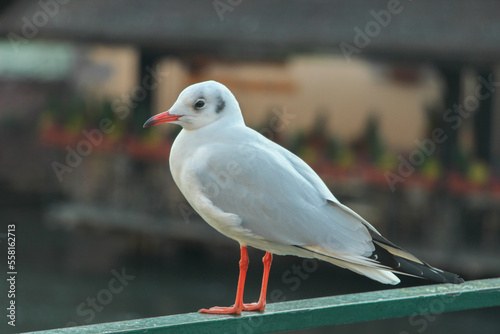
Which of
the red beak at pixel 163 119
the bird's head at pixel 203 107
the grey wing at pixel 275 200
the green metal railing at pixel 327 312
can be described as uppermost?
the bird's head at pixel 203 107

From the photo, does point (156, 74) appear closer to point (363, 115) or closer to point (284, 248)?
point (363, 115)

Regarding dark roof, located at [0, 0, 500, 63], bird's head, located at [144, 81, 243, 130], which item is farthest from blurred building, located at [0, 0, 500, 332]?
bird's head, located at [144, 81, 243, 130]

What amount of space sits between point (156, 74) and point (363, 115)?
2516 millimetres

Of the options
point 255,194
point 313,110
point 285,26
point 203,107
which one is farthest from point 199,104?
point 313,110

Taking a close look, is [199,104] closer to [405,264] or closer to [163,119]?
[163,119]

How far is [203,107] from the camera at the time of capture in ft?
7.52

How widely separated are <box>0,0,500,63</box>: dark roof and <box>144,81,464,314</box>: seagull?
20.1 ft

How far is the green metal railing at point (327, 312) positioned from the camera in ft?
6.92

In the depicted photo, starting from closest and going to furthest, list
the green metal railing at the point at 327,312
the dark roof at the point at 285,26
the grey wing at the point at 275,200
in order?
the green metal railing at the point at 327,312
the grey wing at the point at 275,200
the dark roof at the point at 285,26

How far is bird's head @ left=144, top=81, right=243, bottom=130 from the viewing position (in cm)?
229

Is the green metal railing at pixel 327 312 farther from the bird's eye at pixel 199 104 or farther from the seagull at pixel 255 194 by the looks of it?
the bird's eye at pixel 199 104

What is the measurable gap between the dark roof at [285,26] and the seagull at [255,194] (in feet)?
20.1

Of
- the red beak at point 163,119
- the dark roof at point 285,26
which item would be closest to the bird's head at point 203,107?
the red beak at point 163,119

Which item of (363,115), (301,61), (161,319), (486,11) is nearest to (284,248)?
(161,319)
